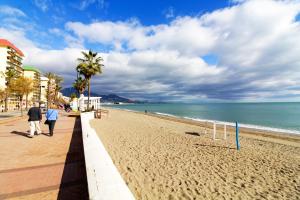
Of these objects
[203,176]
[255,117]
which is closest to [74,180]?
[203,176]

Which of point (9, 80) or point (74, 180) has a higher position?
point (9, 80)

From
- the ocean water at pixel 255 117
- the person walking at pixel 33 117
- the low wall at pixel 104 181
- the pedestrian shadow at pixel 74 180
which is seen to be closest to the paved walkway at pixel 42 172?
the pedestrian shadow at pixel 74 180

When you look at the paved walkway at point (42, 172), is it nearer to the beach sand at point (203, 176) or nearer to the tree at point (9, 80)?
the beach sand at point (203, 176)

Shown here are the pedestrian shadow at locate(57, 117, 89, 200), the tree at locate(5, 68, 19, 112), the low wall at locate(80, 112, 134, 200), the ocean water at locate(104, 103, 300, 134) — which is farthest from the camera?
the ocean water at locate(104, 103, 300, 134)

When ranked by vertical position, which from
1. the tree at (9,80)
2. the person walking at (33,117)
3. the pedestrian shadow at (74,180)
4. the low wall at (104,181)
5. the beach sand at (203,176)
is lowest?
the beach sand at (203,176)

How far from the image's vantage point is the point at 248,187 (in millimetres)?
4969

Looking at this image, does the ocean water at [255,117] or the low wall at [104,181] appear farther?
the ocean water at [255,117]

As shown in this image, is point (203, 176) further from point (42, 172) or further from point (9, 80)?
point (9, 80)

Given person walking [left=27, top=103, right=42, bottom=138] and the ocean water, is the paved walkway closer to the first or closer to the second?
person walking [left=27, top=103, right=42, bottom=138]

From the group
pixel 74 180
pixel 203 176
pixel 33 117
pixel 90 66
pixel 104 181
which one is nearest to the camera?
pixel 104 181

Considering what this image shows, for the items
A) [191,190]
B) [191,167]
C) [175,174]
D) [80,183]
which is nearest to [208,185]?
[191,190]

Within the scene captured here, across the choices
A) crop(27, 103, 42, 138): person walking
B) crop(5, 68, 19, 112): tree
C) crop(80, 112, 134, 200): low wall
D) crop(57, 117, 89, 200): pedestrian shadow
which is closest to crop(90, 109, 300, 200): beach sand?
crop(80, 112, 134, 200): low wall

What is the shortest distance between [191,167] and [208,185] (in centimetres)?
143

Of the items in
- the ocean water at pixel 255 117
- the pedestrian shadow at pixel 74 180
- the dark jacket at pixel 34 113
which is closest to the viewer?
the pedestrian shadow at pixel 74 180
